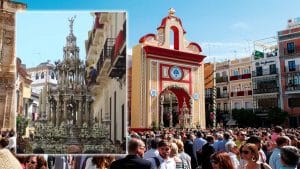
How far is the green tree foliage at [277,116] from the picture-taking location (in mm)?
43062

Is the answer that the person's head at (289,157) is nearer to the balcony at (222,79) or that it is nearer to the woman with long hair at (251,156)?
the woman with long hair at (251,156)

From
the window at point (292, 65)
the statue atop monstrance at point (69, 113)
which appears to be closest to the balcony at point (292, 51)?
the window at point (292, 65)

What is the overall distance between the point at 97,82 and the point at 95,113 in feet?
1.34

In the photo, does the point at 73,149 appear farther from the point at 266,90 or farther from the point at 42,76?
the point at 266,90

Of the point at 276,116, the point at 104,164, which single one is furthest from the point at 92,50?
the point at 276,116

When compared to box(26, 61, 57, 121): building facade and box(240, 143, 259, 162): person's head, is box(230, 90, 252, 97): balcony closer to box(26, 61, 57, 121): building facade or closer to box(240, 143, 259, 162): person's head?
box(240, 143, 259, 162): person's head

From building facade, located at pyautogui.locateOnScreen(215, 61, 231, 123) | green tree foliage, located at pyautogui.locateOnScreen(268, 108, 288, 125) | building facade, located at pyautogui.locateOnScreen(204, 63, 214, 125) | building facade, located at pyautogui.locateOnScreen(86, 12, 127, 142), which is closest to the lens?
building facade, located at pyautogui.locateOnScreen(86, 12, 127, 142)

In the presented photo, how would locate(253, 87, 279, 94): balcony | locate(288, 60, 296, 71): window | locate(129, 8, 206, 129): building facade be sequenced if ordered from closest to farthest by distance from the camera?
locate(129, 8, 206, 129): building facade, locate(288, 60, 296, 71): window, locate(253, 87, 279, 94): balcony

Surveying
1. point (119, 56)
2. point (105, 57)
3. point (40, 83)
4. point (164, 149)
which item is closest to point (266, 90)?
point (164, 149)

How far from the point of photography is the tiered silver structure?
505 centimetres

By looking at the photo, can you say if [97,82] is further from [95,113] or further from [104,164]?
[104,164]

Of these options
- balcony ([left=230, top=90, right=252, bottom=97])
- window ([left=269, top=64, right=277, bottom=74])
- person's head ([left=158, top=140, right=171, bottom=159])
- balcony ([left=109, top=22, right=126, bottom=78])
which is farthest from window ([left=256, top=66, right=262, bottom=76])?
balcony ([left=109, top=22, right=126, bottom=78])

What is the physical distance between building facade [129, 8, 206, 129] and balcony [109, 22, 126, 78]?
25684 mm

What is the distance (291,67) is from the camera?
1747 inches
